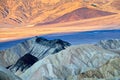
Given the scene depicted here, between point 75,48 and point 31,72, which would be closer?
point 31,72

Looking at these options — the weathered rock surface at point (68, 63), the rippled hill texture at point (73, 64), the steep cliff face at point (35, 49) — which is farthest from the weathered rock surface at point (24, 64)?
the weathered rock surface at point (68, 63)

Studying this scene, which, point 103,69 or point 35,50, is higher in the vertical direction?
point 103,69

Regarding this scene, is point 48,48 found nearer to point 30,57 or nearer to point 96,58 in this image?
point 30,57

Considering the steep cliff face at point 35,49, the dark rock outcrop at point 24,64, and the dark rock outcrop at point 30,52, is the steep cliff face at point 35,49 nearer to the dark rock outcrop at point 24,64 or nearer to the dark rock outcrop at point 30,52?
the dark rock outcrop at point 30,52

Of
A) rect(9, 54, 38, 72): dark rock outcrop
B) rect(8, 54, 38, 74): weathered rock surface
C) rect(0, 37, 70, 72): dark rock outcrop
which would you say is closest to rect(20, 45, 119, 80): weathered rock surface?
rect(8, 54, 38, 74): weathered rock surface

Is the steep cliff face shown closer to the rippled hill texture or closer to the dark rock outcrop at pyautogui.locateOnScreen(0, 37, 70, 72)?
the dark rock outcrop at pyautogui.locateOnScreen(0, 37, 70, 72)

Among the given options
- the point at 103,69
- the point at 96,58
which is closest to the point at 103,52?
the point at 96,58
